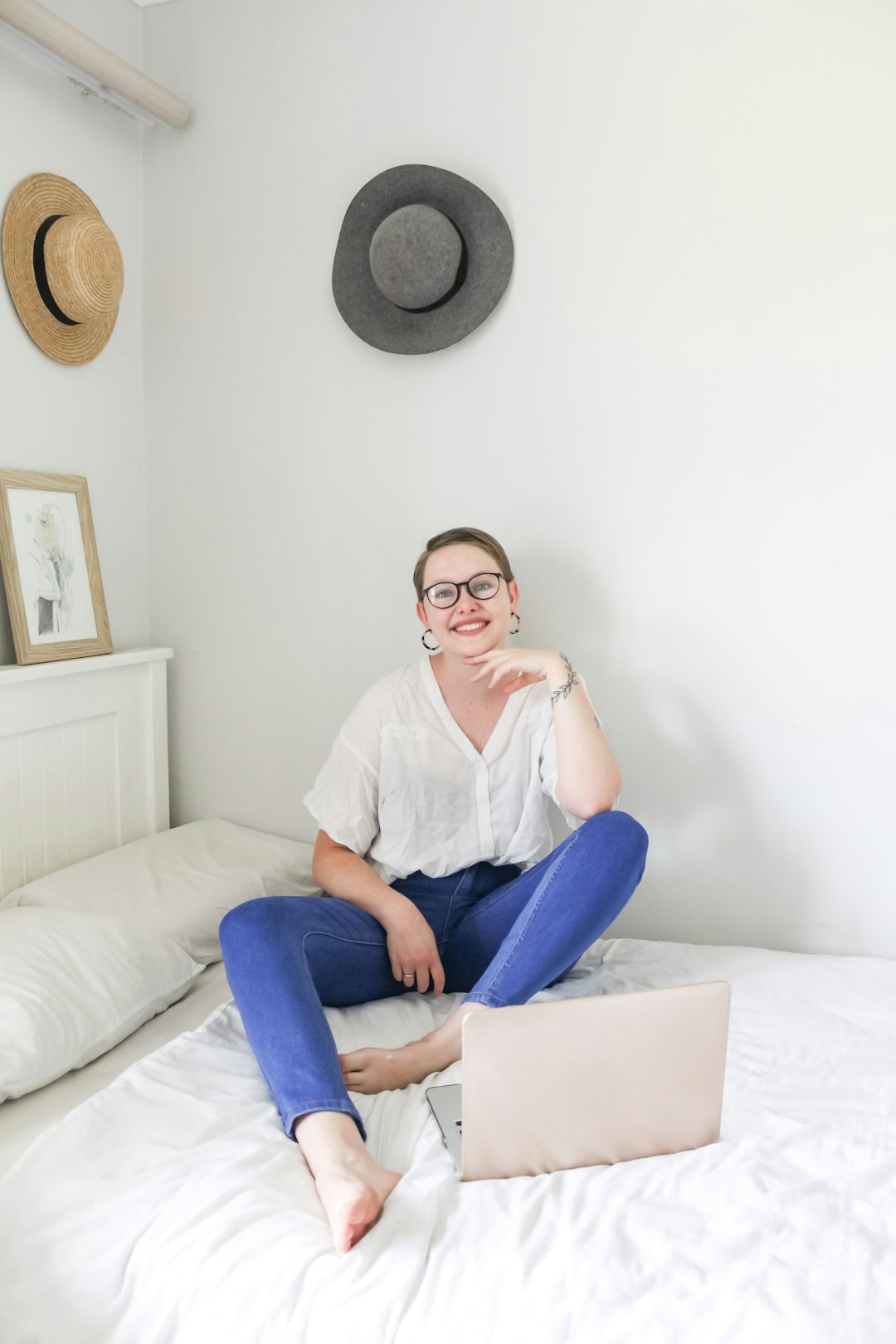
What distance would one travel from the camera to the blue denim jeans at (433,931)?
1.21 m

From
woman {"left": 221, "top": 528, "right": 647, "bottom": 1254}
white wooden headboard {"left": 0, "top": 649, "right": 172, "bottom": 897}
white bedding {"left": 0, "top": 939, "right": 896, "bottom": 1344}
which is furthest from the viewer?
white wooden headboard {"left": 0, "top": 649, "right": 172, "bottom": 897}

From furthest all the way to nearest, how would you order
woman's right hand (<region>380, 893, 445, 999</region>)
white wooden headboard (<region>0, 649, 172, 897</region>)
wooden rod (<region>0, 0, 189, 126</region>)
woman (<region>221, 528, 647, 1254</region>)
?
white wooden headboard (<region>0, 649, 172, 897</region>) < wooden rod (<region>0, 0, 189, 126</region>) < woman's right hand (<region>380, 893, 445, 999</region>) < woman (<region>221, 528, 647, 1254</region>)

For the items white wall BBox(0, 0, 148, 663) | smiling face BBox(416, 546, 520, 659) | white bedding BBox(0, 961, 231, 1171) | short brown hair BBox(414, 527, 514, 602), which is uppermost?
white wall BBox(0, 0, 148, 663)

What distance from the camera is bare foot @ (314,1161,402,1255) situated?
0.96 metres

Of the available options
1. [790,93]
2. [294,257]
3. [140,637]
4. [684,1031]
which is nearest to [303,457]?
[294,257]

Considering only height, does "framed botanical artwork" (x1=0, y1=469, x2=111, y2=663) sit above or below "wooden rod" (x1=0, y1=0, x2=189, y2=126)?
below

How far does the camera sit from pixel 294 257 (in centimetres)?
205

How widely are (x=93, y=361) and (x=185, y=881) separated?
1109 millimetres

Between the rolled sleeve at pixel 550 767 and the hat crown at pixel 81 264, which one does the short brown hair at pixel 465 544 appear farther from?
the hat crown at pixel 81 264

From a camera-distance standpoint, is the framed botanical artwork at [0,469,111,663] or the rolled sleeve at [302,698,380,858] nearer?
A: the rolled sleeve at [302,698,380,858]

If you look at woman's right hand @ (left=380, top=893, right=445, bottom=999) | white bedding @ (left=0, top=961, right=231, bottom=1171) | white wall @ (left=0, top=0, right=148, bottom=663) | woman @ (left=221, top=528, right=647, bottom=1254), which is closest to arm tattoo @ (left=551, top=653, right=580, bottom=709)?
woman @ (left=221, top=528, right=647, bottom=1254)

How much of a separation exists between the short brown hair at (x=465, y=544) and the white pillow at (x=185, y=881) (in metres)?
0.63

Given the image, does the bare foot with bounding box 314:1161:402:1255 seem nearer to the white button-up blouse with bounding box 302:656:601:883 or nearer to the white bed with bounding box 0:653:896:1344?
the white bed with bounding box 0:653:896:1344

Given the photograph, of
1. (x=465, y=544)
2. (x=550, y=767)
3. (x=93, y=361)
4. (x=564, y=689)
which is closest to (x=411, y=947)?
(x=550, y=767)
